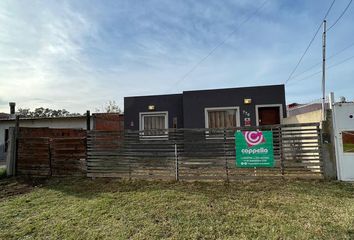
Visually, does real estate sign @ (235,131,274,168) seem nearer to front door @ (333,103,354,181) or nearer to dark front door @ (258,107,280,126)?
front door @ (333,103,354,181)

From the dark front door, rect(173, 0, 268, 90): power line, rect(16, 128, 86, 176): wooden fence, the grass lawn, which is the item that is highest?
rect(173, 0, 268, 90): power line

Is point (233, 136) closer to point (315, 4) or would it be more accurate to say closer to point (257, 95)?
point (257, 95)

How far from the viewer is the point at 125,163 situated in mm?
7113

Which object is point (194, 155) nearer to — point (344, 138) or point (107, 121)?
point (344, 138)

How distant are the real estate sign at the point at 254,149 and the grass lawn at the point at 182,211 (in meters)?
0.53

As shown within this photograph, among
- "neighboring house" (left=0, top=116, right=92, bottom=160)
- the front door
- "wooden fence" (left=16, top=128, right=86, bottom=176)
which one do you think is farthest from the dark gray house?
"neighboring house" (left=0, top=116, right=92, bottom=160)

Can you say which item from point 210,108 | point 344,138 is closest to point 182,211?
point 344,138

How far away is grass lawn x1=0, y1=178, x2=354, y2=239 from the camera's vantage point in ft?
11.7

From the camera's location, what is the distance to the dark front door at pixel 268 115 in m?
11.0

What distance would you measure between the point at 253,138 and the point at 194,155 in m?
1.61

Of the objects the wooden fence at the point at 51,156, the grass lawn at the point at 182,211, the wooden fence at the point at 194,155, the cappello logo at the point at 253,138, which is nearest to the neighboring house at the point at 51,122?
the wooden fence at the point at 51,156

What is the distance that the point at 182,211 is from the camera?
4395 millimetres

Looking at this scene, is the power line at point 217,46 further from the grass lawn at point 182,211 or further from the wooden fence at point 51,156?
the wooden fence at point 51,156

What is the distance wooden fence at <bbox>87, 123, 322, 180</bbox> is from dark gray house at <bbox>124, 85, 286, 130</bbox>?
172 inches
